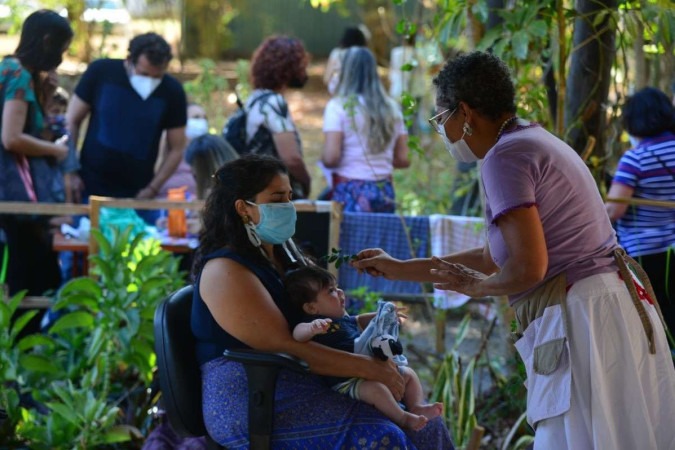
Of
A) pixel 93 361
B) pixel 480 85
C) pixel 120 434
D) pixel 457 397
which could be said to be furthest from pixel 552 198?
pixel 93 361

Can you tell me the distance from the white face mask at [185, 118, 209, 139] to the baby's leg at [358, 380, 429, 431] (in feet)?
12.9

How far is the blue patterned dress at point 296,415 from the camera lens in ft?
10.5

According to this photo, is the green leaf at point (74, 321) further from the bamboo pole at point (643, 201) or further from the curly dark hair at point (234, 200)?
the bamboo pole at point (643, 201)

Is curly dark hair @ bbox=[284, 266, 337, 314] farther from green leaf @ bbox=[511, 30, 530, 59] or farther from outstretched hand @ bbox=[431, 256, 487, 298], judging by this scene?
green leaf @ bbox=[511, 30, 530, 59]

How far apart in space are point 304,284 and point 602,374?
1.01 meters

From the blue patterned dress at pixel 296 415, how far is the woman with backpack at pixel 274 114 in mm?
2520

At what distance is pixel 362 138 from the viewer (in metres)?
6.02

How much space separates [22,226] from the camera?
17.8 feet

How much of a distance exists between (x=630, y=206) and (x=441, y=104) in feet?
7.10

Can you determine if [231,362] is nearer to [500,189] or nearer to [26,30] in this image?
[500,189]

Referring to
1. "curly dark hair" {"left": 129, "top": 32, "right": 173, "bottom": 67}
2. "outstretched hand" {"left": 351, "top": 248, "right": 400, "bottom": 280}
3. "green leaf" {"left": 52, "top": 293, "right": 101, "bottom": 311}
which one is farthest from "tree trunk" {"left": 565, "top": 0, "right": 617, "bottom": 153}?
"curly dark hair" {"left": 129, "top": 32, "right": 173, "bottom": 67}

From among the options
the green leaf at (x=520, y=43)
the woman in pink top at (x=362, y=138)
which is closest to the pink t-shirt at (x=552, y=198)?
the green leaf at (x=520, y=43)

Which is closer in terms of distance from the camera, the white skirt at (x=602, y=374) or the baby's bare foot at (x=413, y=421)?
the white skirt at (x=602, y=374)

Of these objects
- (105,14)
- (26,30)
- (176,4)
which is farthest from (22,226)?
(176,4)
